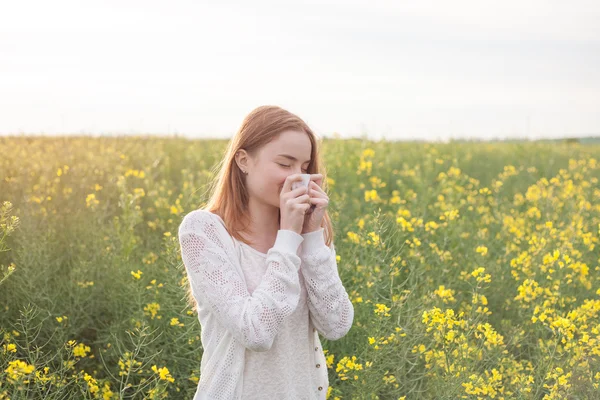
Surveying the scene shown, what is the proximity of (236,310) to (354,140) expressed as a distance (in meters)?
7.91

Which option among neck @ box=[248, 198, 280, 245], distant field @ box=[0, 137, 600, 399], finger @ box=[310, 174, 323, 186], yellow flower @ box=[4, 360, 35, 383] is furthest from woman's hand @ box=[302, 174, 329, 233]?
yellow flower @ box=[4, 360, 35, 383]

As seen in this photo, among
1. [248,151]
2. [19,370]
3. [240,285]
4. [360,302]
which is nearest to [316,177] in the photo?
[248,151]

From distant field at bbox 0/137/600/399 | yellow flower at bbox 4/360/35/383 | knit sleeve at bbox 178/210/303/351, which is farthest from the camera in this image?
distant field at bbox 0/137/600/399

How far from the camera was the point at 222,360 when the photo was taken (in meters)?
1.92

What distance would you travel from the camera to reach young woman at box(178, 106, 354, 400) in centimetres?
182

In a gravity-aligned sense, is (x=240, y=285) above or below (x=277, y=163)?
below

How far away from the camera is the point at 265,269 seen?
6.33 ft

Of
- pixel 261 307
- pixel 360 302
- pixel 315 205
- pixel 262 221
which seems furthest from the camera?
pixel 360 302

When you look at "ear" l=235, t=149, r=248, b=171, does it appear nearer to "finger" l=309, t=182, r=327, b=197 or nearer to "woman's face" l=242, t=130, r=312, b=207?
"woman's face" l=242, t=130, r=312, b=207

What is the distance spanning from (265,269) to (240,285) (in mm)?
98

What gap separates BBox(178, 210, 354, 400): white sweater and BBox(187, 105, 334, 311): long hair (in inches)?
2.0

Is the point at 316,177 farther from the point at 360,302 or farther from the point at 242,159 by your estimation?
the point at 360,302

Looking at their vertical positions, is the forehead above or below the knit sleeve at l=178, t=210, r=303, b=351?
above

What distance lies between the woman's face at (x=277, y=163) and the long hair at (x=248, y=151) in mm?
24
